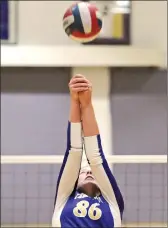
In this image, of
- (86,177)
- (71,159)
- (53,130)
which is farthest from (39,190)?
(71,159)

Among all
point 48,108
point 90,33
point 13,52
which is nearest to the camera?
point 90,33

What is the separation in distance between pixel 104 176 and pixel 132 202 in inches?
103

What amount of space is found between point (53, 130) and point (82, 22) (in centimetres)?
247

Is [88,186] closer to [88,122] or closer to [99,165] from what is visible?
[99,165]

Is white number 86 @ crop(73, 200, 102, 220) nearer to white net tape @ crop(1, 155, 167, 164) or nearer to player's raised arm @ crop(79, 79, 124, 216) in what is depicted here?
player's raised arm @ crop(79, 79, 124, 216)

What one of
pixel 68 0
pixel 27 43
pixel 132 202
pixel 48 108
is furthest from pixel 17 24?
pixel 132 202

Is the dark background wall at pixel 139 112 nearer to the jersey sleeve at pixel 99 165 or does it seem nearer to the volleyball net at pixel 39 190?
the volleyball net at pixel 39 190

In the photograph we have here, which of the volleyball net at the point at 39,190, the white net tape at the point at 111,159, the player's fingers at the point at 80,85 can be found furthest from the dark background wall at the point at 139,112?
the player's fingers at the point at 80,85

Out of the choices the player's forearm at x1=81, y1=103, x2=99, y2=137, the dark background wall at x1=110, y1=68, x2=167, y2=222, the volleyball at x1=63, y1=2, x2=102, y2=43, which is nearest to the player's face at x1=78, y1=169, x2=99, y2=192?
the player's forearm at x1=81, y1=103, x2=99, y2=137

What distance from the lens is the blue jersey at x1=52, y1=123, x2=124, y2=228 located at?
218cm

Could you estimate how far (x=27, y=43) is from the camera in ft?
16.1

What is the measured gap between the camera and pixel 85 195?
89.1 inches

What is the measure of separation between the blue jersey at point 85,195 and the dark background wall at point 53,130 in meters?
2.55

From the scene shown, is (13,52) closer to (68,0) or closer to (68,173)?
(68,0)
